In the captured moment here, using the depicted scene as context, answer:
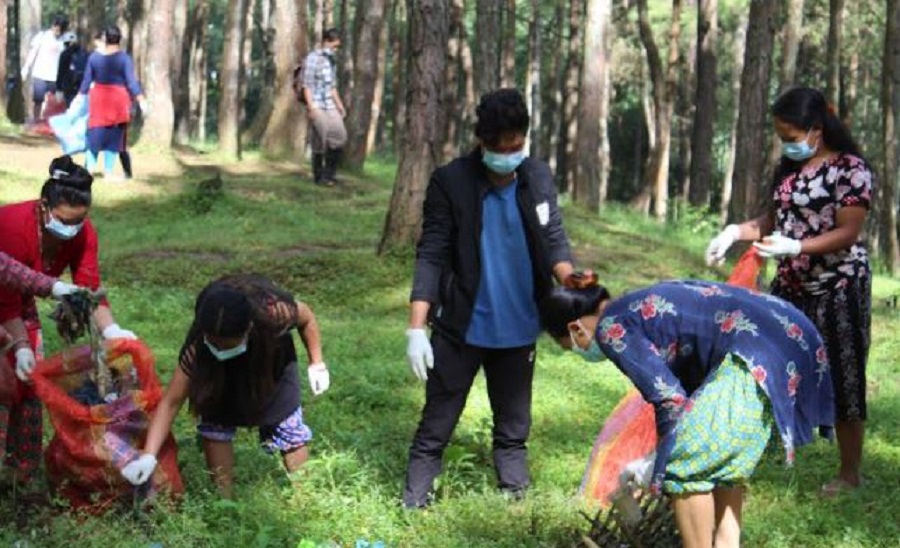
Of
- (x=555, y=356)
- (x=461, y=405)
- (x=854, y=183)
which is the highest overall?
(x=854, y=183)

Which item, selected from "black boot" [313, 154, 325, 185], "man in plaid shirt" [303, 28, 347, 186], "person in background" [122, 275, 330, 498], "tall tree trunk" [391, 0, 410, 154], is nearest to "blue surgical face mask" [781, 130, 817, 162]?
"person in background" [122, 275, 330, 498]

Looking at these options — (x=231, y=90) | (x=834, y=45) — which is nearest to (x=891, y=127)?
(x=834, y=45)

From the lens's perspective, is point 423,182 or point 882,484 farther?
point 423,182

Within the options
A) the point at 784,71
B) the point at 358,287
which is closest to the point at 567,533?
the point at 358,287

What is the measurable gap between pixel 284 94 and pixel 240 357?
14.0m

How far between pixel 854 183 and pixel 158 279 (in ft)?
22.3

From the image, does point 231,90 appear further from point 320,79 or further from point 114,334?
point 114,334

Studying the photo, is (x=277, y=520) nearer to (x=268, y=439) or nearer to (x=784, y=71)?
(x=268, y=439)

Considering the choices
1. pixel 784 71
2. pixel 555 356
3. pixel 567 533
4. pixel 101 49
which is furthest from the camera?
pixel 784 71

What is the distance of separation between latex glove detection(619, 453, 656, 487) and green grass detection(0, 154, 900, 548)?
20.0 inches

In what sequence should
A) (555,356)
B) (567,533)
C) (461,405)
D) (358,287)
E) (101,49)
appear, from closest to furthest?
(567,533), (461,405), (555,356), (358,287), (101,49)

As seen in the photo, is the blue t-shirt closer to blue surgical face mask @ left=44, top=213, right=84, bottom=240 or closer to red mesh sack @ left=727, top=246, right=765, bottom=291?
red mesh sack @ left=727, top=246, right=765, bottom=291

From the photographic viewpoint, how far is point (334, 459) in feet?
16.9

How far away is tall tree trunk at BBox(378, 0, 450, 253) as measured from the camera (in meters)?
10.3
